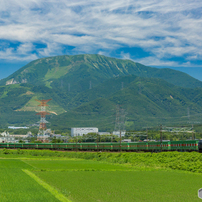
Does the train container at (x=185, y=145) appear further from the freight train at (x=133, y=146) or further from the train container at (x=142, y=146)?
the train container at (x=142, y=146)

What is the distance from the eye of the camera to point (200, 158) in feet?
117

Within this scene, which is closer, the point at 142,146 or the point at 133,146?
the point at 142,146

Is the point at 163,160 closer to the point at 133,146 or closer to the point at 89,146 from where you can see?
the point at 133,146

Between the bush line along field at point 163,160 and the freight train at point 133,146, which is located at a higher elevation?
the freight train at point 133,146

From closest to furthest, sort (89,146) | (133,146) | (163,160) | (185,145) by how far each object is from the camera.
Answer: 1. (163,160)
2. (185,145)
3. (133,146)
4. (89,146)

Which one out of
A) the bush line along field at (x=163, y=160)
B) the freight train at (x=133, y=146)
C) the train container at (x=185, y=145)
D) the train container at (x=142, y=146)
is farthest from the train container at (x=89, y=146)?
the train container at (x=185, y=145)

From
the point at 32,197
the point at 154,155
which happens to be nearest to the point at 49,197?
the point at 32,197

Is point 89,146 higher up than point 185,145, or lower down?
lower down

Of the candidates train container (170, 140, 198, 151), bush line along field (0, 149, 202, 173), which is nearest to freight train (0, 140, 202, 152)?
train container (170, 140, 198, 151)

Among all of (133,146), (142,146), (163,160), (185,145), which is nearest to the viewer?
(163,160)

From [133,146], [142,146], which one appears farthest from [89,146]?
[142,146]

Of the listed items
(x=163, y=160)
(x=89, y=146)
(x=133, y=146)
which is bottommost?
(x=163, y=160)

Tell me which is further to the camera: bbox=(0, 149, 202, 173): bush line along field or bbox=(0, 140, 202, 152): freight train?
bbox=(0, 140, 202, 152): freight train

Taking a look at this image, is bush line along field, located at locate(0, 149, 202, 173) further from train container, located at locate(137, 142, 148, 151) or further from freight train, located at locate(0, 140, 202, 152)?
train container, located at locate(137, 142, 148, 151)
